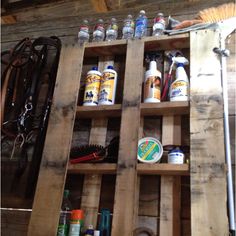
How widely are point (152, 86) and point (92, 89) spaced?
0.97 ft

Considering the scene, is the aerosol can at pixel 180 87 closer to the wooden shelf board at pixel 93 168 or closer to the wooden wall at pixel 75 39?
the wooden wall at pixel 75 39

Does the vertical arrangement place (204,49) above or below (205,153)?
above

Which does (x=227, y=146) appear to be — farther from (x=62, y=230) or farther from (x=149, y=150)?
(x=62, y=230)

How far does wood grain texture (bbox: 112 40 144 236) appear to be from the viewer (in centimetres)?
107

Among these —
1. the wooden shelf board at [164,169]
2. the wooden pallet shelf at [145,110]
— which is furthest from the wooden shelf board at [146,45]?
the wooden shelf board at [164,169]

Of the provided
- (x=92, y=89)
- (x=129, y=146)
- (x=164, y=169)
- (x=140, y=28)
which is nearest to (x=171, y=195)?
(x=164, y=169)

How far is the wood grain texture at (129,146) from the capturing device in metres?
1.07

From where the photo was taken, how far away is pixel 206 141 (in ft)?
3.63

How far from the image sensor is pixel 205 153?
3.57ft

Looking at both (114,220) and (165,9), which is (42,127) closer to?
(114,220)

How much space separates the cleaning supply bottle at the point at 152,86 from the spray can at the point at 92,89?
0.79 feet

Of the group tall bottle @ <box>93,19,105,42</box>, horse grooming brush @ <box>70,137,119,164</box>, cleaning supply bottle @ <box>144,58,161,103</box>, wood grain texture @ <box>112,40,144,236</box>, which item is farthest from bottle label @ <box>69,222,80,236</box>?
tall bottle @ <box>93,19,105,42</box>

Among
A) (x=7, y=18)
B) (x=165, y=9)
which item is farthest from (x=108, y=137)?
(x=7, y=18)

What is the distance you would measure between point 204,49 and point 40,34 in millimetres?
1155
